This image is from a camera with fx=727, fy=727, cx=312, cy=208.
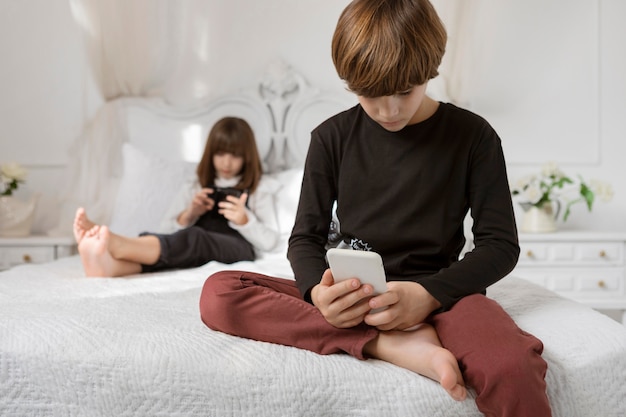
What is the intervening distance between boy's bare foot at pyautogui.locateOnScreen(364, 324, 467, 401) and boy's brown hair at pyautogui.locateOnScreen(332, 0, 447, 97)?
1.31 feet

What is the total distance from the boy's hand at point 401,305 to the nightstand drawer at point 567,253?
5.39 feet

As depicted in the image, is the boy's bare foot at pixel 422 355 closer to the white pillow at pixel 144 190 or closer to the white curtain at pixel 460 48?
the white pillow at pixel 144 190

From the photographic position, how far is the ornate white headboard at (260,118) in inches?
117

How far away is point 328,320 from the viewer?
1186mm

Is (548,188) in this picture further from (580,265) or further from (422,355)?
(422,355)

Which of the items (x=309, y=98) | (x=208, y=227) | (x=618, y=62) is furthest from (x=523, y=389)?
(x=618, y=62)

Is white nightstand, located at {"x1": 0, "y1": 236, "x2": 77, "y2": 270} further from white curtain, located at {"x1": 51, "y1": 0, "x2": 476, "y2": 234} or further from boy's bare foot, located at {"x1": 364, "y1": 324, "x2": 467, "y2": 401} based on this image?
boy's bare foot, located at {"x1": 364, "y1": 324, "x2": 467, "y2": 401}

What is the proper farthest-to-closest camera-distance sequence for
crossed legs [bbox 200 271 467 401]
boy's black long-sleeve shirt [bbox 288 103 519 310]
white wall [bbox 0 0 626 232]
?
1. white wall [bbox 0 0 626 232]
2. boy's black long-sleeve shirt [bbox 288 103 519 310]
3. crossed legs [bbox 200 271 467 401]

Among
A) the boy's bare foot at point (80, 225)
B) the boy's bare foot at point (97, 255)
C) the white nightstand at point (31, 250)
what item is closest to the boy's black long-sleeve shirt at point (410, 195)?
the boy's bare foot at point (97, 255)

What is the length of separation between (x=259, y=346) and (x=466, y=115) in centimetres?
60

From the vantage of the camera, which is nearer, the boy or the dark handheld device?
the boy

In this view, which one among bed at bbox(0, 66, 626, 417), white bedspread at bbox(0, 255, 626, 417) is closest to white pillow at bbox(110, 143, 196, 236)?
bed at bbox(0, 66, 626, 417)

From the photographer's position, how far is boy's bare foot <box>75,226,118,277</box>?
2018 mm

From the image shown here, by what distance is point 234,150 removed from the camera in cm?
267
